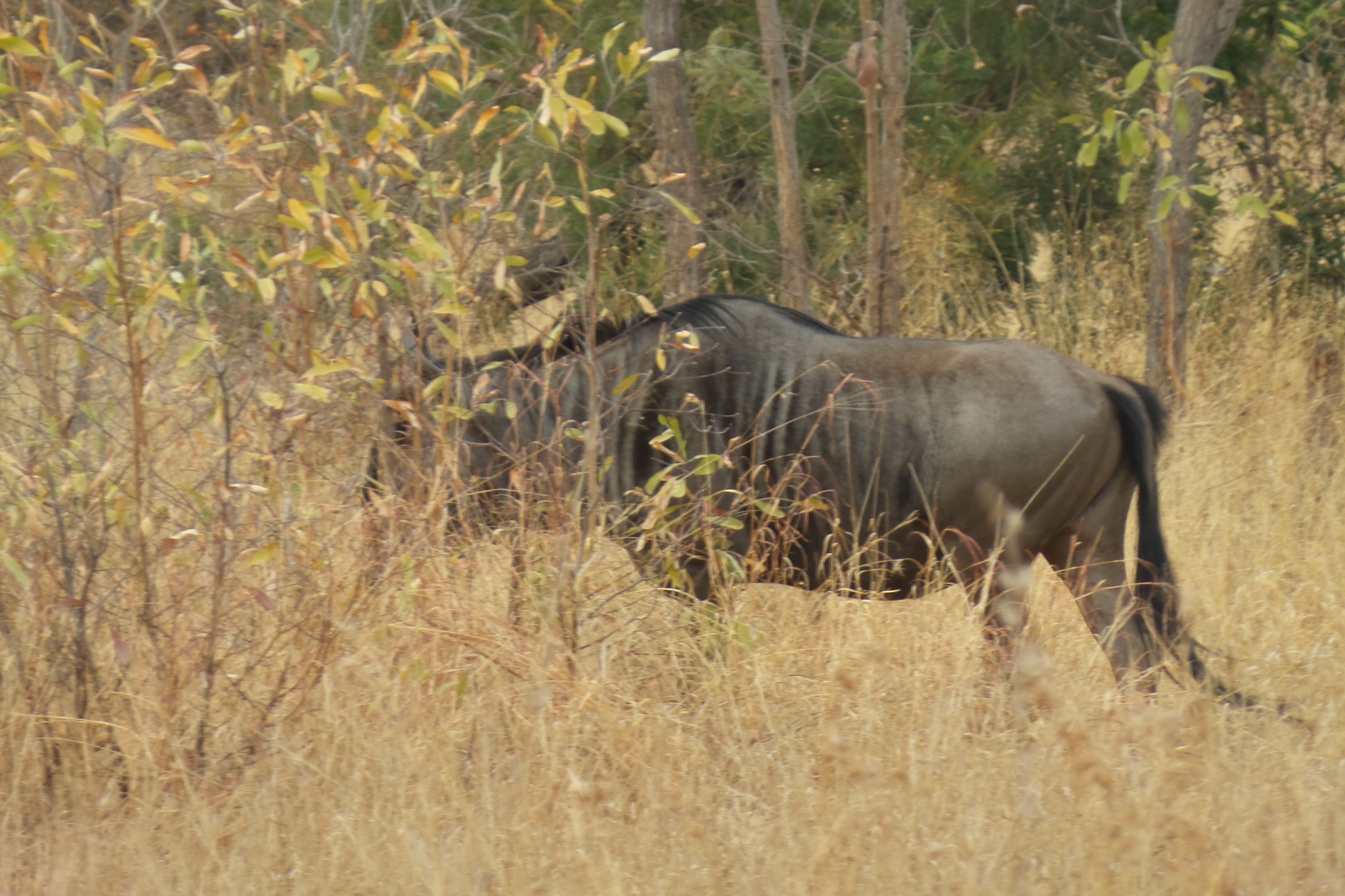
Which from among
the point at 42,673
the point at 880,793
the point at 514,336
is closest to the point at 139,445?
the point at 42,673

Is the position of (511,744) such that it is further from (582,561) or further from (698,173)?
(698,173)

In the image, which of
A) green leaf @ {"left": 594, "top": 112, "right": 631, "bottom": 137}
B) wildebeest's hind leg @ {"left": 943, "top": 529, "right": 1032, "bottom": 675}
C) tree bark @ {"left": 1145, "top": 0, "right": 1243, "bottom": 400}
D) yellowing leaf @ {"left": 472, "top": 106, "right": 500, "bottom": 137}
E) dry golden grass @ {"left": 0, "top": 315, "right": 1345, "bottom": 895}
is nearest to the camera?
dry golden grass @ {"left": 0, "top": 315, "right": 1345, "bottom": 895}

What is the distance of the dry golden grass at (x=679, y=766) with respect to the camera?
2.74m

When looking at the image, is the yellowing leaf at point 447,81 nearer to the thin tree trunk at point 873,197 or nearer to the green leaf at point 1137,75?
the green leaf at point 1137,75

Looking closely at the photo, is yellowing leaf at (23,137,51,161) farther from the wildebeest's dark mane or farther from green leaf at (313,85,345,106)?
the wildebeest's dark mane

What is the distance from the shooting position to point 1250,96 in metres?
7.17

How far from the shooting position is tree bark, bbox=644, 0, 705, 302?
556 cm

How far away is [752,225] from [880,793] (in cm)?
438

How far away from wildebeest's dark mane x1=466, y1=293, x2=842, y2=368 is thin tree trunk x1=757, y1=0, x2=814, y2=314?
1.28 metres

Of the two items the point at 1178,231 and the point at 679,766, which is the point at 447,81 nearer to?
the point at 679,766

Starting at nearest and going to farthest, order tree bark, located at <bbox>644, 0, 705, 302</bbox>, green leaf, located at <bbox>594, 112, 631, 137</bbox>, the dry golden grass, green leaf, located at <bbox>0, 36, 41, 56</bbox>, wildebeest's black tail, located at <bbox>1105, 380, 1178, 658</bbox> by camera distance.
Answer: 1. the dry golden grass
2. green leaf, located at <bbox>0, 36, 41, 56</bbox>
3. green leaf, located at <bbox>594, 112, 631, 137</bbox>
4. wildebeest's black tail, located at <bbox>1105, 380, 1178, 658</bbox>
5. tree bark, located at <bbox>644, 0, 705, 302</bbox>

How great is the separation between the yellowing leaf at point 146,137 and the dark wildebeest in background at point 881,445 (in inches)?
40.2

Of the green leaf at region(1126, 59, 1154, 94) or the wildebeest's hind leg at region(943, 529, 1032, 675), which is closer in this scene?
the wildebeest's hind leg at region(943, 529, 1032, 675)

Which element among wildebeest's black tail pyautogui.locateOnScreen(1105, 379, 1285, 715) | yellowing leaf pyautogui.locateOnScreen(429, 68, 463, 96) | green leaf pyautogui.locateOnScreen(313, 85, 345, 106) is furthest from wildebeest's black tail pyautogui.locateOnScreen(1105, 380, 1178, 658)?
green leaf pyautogui.locateOnScreen(313, 85, 345, 106)
